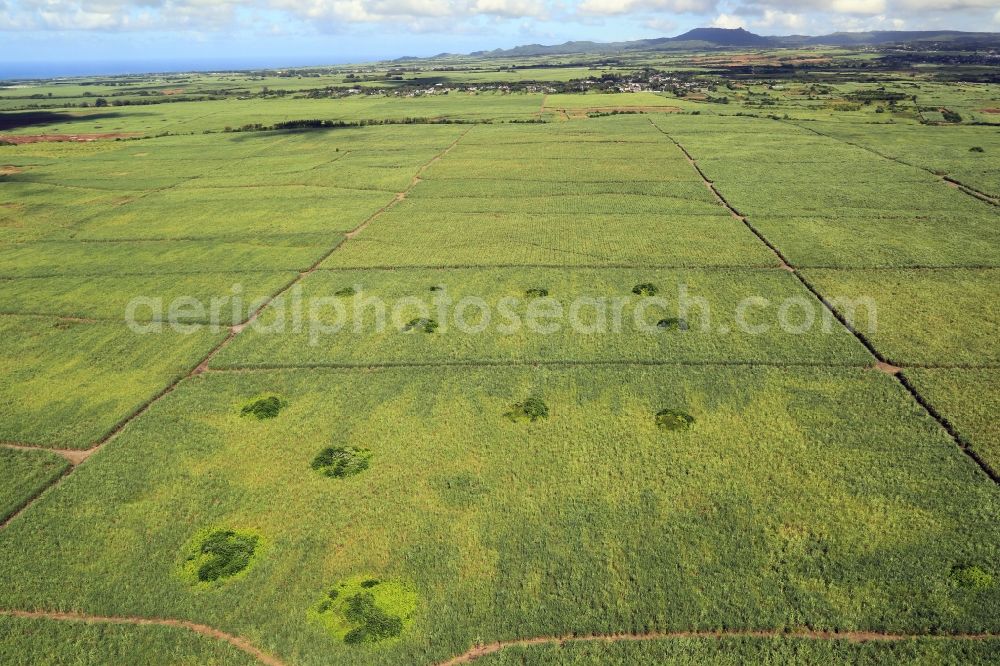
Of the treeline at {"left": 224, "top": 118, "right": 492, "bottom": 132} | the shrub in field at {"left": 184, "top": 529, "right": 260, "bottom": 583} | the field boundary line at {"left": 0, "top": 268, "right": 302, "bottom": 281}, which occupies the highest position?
the treeline at {"left": 224, "top": 118, "right": 492, "bottom": 132}

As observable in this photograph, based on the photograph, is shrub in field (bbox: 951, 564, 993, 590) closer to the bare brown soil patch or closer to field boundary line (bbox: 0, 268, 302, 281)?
field boundary line (bbox: 0, 268, 302, 281)

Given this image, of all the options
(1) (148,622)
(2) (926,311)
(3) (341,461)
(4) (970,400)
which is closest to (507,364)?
(3) (341,461)

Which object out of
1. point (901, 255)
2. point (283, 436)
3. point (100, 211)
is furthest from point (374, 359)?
point (100, 211)

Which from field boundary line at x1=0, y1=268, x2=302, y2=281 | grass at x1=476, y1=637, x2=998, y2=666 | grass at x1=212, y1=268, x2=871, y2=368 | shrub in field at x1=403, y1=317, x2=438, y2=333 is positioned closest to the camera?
grass at x1=476, y1=637, x2=998, y2=666

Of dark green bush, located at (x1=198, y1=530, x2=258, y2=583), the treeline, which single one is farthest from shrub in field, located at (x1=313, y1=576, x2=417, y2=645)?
the treeline

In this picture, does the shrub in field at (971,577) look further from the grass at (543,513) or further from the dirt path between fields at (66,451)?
the dirt path between fields at (66,451)

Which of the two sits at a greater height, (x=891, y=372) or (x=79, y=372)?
(x=79, y=372)

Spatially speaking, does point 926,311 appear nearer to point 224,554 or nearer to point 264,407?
point 264,407

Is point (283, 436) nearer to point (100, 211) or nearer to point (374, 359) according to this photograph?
point (374, 359)
